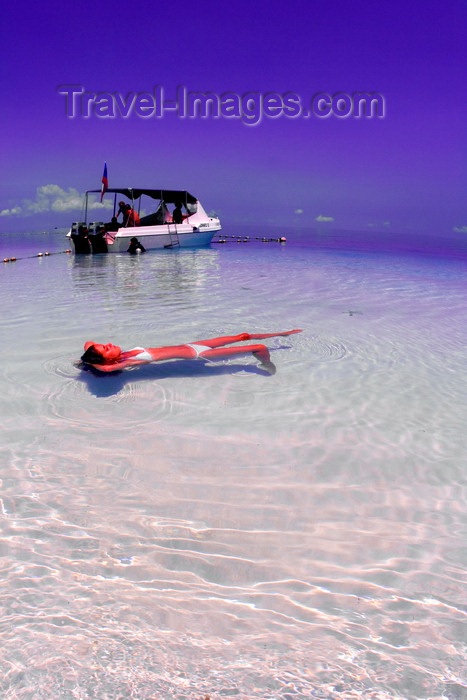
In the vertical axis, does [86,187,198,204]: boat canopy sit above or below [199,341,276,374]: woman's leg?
above

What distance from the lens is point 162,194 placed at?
78.1ft

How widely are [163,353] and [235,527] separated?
9.41 feet

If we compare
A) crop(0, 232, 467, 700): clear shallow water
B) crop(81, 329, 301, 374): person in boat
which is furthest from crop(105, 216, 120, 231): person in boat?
crop(81, 329, 301, 374): person in boat

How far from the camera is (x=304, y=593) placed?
89.7 inches

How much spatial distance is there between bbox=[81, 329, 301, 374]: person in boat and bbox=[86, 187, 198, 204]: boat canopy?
62.0 feet

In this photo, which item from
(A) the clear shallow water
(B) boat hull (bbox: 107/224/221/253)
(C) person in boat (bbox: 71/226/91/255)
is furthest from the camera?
(B) boat hull (bbox: 107/224/221/253)

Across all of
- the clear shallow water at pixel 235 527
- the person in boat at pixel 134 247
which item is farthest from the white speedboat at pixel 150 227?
the clear shallow water at pixel 235 527

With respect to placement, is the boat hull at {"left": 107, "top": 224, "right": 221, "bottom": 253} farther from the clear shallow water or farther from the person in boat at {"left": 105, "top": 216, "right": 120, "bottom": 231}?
the clear shallow water

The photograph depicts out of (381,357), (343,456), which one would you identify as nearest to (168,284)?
(381,357)

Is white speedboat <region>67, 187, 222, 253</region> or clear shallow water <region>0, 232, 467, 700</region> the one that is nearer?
clear shallow water <region>0, 232, 467, 700</region>

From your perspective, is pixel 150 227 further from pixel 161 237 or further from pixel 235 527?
pixel 235 527

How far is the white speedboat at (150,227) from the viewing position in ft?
74.6

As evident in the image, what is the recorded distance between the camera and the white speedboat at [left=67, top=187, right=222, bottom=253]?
22.7 m

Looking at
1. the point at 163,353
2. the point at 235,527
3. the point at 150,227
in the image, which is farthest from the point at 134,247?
the point at 235,527
